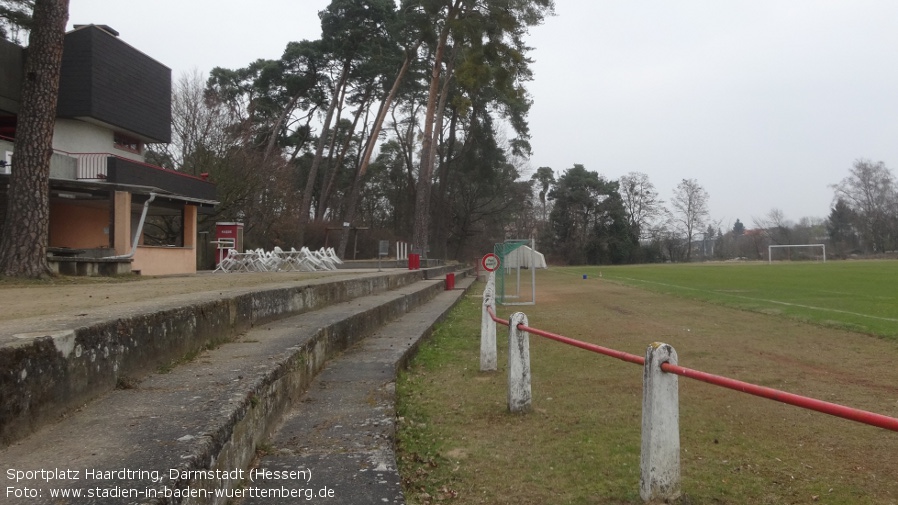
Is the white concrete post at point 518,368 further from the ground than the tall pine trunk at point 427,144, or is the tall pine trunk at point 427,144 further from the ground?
the tall pine trunk at point 427,144

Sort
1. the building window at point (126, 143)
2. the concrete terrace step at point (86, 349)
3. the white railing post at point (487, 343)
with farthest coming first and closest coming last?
1. the building window at point (126, 143)
2. the white railing post at point (487, 343)
3. the concrete terrace step at point (86, 349)

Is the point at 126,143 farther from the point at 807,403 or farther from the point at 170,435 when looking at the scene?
the point at 807,403

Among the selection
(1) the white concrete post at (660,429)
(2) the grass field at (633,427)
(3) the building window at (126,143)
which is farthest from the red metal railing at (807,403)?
(3) the building window at (126,143)

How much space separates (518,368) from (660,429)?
77.8 inches

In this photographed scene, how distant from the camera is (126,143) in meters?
21.0

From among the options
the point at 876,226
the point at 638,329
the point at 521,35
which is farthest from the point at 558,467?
the point at 876,226

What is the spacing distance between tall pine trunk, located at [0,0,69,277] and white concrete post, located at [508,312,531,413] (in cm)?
1013

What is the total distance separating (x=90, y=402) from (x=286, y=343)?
184cm

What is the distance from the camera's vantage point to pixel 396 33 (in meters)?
29.0

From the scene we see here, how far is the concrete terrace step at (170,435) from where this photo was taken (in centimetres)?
214

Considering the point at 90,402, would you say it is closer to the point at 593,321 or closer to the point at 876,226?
the point at 593,321

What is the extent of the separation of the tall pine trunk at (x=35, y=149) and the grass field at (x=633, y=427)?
305 inches

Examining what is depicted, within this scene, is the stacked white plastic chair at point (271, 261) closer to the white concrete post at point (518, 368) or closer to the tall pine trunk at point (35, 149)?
the tall pine trunk at point (35, 149)

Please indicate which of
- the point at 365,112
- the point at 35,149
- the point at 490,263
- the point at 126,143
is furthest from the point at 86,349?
the point at 365,112
